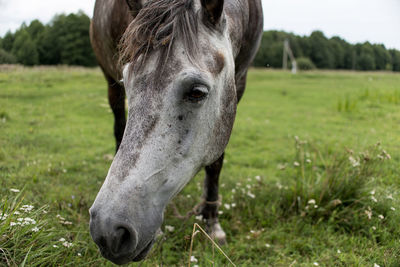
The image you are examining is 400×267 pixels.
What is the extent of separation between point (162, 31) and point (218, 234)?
2.10m

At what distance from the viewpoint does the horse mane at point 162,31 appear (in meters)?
1.65

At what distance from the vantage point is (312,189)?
3400mm

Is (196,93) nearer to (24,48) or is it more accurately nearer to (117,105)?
(117,105)

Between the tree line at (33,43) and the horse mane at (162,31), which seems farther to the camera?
the tree line at (33,43)

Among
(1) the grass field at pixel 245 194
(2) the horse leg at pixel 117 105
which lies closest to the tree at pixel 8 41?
(1) the grass field at pixel 245 194

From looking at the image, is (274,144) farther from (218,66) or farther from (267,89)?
(267,89)

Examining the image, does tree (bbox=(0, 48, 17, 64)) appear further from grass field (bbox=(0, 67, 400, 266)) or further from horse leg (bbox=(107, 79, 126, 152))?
horse leg (bbox=(107, 79, 126, 152))

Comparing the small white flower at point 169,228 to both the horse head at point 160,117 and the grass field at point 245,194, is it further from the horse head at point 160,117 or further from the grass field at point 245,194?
the horse head at point 160,117

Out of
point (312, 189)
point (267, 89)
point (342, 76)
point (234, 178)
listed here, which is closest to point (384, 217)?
point (312, 189)

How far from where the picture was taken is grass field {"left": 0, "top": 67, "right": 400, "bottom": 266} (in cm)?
236

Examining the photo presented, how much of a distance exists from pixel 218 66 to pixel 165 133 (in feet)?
1.72

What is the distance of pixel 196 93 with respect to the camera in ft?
5.39

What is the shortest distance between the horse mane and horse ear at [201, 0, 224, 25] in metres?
0.09

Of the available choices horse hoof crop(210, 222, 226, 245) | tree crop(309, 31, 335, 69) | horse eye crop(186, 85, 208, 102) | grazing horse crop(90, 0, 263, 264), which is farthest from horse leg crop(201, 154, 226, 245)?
tree crop(309, 31, 335, 69)
